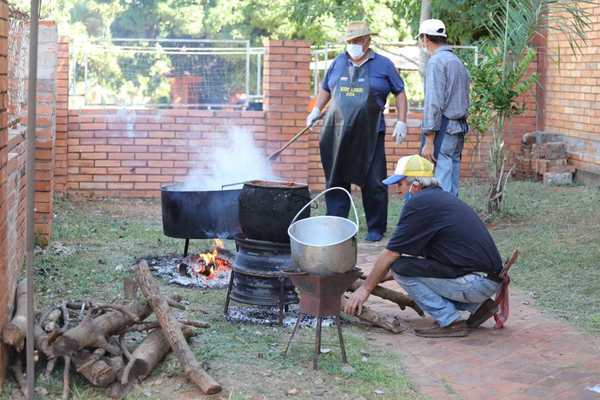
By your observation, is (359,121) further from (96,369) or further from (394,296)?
(96,369)

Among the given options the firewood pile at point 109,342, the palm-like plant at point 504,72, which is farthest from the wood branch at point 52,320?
the palm-like plant at point 504,72

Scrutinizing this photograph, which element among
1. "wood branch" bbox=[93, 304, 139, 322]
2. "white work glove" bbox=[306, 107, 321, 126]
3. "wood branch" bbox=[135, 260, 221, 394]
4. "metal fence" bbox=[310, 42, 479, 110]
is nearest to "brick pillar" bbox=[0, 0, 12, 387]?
"wood branch" bbox=[93, 304, 139, 322]

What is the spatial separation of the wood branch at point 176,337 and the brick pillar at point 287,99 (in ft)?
23.3

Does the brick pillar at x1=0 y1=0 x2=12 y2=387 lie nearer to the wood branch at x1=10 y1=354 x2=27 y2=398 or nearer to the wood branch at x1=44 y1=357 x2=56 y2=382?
the wood branch at x1=10 y1=354 x2=27 y2=398

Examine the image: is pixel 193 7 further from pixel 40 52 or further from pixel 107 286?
pixel 107 286

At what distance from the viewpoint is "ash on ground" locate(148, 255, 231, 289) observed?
7732 millimetres

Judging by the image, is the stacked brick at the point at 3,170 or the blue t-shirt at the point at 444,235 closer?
the stacked brick at the point at 3,170

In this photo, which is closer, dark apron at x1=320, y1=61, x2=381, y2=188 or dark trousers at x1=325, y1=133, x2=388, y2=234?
dark apron at x1=320, y1=61, x2=381, y2=188

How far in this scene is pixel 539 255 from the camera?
9.10m

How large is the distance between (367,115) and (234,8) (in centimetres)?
2103

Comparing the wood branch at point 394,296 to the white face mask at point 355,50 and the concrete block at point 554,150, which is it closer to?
the white face mask at point 355,50

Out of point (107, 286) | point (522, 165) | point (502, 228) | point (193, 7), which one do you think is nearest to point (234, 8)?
point (193, 7)

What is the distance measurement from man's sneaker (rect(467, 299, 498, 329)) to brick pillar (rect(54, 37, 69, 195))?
744 cm

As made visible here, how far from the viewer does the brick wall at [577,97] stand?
1326cm
